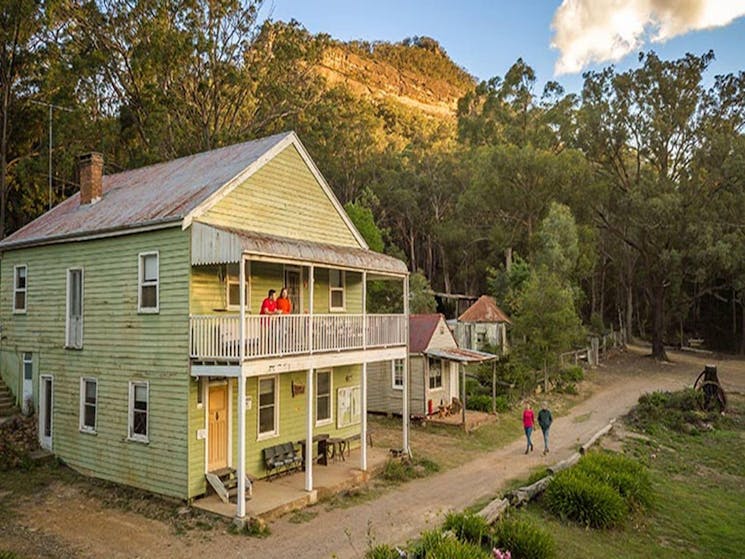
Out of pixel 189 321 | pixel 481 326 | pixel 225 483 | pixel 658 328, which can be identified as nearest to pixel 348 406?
pixel 225 483

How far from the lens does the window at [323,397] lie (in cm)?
1884

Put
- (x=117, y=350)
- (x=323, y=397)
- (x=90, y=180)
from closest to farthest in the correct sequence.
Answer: (x=117, y=350) < (x=323, y=397) < (x=90, y=180)

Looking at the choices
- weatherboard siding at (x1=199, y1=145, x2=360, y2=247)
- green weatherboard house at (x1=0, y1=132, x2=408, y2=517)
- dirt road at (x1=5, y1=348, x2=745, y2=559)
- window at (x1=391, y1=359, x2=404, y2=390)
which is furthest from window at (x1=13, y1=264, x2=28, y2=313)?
window at (x1=391, y1=359, x2=404, y2=390)

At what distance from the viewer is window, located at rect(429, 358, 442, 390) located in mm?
24688

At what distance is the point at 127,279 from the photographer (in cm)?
1555

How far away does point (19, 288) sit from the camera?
18.8 meters

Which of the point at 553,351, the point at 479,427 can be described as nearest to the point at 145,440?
the point at 479,427

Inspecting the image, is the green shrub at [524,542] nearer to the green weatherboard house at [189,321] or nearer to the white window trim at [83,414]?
the green weatherboard house at [189,321]

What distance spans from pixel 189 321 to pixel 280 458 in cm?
488

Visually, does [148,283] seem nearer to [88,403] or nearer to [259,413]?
[88,403]

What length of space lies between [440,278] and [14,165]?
4641 centimetres

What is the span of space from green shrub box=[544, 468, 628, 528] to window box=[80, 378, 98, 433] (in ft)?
40.0

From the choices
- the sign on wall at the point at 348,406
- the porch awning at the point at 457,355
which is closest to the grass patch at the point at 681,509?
the porch awning at the point at 457,355

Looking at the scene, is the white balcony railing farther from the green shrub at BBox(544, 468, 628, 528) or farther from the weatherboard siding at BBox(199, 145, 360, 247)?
the green shrub at BBox(544, 468, 628, 528)
